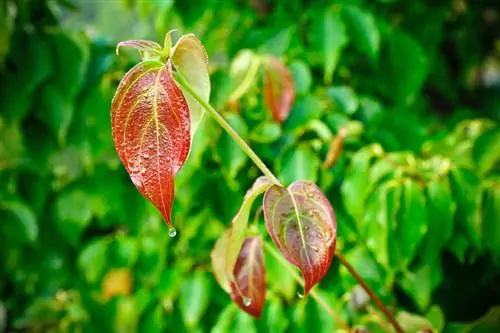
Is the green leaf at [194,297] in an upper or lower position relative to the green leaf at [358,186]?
lower

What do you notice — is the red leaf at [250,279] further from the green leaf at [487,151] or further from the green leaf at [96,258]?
the green leaf at [96,258]

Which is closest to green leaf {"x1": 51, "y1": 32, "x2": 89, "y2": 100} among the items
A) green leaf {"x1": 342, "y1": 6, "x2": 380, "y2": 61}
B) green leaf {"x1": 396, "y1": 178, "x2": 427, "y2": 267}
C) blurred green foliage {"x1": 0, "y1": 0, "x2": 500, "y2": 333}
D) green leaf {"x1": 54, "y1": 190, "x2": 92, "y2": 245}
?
blurred green foliage {"x1": 0, "y1": 0, "x2": 500, "y2": 333}

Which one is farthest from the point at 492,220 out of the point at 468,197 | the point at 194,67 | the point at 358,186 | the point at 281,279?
the point at 194,67

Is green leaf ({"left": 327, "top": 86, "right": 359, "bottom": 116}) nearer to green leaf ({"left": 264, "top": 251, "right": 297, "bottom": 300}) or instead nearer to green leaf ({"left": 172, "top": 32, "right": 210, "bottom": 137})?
green leaf ({"left": 264, "top": 251, "right": 297, "bottom": 300})

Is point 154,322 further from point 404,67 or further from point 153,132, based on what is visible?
point 153,132

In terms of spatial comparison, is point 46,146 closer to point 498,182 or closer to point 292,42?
point 292,42

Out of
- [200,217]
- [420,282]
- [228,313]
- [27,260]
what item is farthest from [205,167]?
[27,260]

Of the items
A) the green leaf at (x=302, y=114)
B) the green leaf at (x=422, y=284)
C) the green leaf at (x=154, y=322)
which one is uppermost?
the green leaf at (x=302, y=114)

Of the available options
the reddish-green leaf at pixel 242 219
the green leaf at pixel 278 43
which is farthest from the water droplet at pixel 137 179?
the green leaf at pixel 278 43
